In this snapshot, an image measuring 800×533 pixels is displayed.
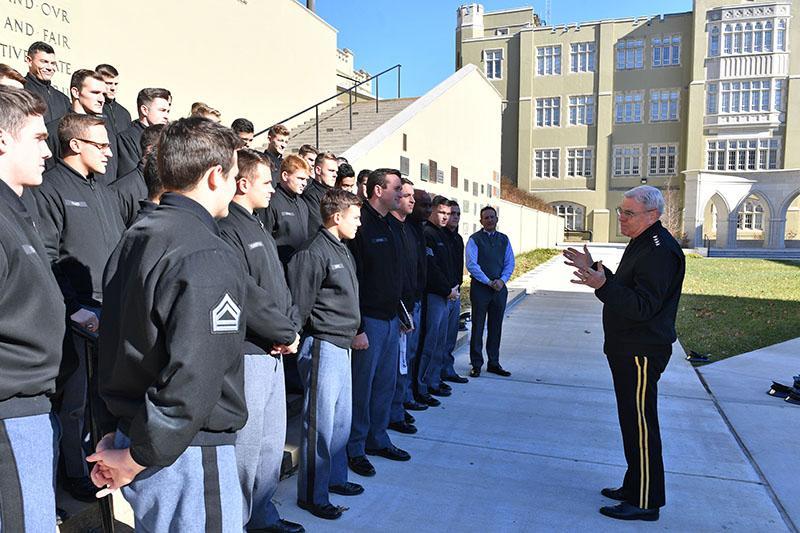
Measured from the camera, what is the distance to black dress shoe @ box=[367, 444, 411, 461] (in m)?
4.24

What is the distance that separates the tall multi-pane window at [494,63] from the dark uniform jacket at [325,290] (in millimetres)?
47923

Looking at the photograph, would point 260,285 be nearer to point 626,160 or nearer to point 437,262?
point 437,262

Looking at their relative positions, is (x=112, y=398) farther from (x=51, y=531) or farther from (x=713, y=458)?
(x=713, y=458)

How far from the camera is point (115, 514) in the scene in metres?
2.87

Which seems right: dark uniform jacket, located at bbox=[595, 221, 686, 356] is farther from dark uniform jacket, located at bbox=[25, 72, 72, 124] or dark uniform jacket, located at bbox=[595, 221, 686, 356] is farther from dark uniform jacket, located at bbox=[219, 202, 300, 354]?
dark uniform jacket, located at bbox=[25, 72, 72, 124]

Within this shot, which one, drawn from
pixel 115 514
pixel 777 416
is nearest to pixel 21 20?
pixel 115 514

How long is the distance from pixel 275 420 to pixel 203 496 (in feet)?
3.53

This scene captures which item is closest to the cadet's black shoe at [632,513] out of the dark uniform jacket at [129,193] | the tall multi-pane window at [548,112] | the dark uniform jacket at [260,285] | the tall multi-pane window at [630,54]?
the dark uniform jacket at [260,285]

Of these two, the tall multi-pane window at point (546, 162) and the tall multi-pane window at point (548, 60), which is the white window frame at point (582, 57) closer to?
the tall multi-pane window at point (548, 60)

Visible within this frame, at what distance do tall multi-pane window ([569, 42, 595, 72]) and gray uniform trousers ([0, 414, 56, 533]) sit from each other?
48.7 m

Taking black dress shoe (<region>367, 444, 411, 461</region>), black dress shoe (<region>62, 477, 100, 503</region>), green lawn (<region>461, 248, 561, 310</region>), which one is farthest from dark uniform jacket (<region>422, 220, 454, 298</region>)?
green lawn (<region>461, 248, 561, 310</region>)

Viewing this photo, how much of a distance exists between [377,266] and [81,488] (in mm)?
2196

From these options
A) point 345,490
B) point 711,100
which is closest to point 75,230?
point 345,490

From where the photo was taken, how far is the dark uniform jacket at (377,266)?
4012 millimetres
